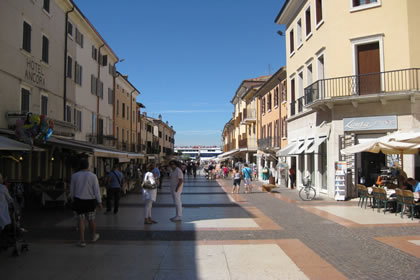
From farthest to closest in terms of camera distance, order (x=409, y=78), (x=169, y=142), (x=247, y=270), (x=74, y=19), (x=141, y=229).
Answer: (x=169, y=142) → (x=74, y=19) → (x=409, y=78) → (x=141, y=229) → (x=247, y=270)

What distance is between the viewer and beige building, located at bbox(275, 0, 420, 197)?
14.9 metres

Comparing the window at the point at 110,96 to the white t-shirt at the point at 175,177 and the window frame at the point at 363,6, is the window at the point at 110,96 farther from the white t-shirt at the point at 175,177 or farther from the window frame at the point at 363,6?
the white t-shirt at the point at 175,177

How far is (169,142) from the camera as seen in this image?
8388cm

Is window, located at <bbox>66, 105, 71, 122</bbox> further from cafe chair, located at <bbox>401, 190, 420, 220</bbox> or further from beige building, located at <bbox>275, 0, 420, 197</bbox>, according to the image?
cafe chair, located at <bbox>401, 190, 420, 220</bbox>

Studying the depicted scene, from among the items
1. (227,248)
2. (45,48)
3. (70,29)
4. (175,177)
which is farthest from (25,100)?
(227,248)

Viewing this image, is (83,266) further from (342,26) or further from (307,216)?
(342,26)

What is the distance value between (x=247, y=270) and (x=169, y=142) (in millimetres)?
78984

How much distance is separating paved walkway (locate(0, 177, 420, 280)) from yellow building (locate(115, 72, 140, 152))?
75.1ft

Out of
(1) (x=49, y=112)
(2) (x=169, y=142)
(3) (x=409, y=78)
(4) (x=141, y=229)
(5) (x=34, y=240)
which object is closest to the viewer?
(5) (x=34, y=240)

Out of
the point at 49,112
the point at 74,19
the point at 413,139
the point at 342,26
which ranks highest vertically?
the point at 74,19

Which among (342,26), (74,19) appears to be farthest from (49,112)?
(342,26)

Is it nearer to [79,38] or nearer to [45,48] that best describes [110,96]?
[79,38]

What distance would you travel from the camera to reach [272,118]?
29781mm

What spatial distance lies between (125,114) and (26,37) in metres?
21.5
